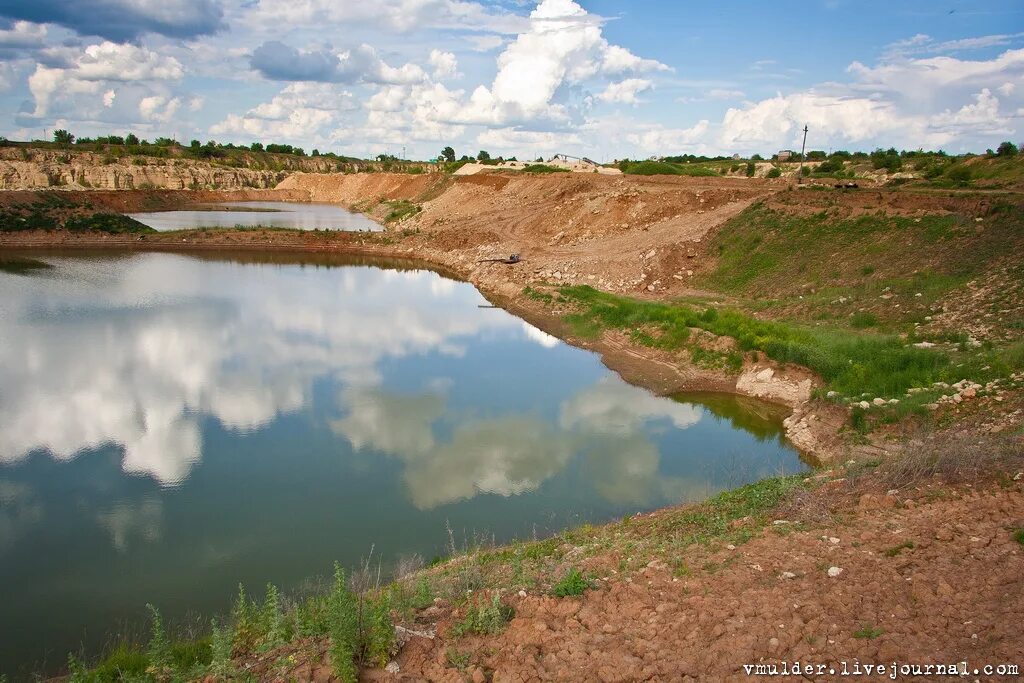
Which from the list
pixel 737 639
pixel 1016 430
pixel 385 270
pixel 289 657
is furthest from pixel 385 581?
pixel 385 270

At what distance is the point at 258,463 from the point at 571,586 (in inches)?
339

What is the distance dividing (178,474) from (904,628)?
12359 millimetres

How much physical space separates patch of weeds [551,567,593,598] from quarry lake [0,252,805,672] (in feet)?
11.8

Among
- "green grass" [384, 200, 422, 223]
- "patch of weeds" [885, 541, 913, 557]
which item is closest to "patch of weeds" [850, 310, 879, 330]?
"patch of weeds" [885, 541, 913, 557]

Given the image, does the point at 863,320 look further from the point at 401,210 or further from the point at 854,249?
the point at 401,210

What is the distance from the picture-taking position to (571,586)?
754cm

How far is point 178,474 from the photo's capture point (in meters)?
13.1

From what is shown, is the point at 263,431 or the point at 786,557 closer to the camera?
the point at 786,557

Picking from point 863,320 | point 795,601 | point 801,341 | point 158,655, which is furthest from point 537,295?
point 158,655

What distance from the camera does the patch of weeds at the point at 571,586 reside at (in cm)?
748

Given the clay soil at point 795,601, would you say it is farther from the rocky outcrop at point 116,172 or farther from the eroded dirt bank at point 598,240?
the rocky outcrop at point 116,172

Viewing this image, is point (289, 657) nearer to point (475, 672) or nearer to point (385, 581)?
point (475, 672)

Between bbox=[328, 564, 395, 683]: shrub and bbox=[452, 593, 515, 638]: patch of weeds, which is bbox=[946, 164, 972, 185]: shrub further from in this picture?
bbox=[328, 564, 395, 683]: shrub

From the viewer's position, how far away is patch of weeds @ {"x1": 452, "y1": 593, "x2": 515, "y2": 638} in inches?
266
